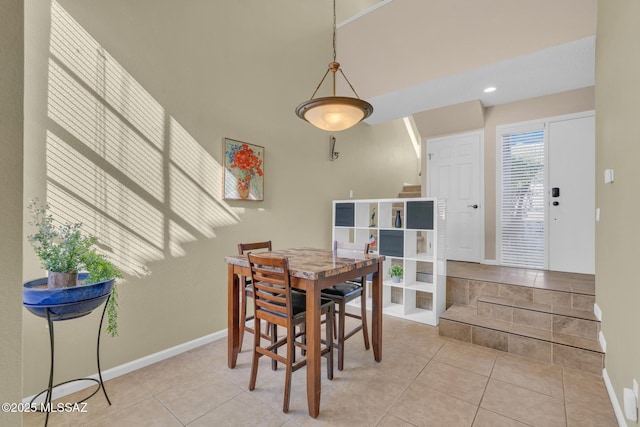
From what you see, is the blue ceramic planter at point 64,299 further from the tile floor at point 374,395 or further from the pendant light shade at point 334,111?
the pendant light shade at point 334,111

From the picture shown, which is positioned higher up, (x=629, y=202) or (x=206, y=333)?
(x=629, y=202)

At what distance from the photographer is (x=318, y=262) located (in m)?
2.21

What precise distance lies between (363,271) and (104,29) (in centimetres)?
264

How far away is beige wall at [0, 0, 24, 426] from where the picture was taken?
99 cm

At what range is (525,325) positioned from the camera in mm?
2887

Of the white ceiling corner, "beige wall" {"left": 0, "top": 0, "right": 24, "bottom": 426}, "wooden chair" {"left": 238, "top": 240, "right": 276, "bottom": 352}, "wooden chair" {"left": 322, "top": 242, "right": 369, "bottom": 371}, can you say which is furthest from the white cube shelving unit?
"beige wall" {"left": 0, "top": 0, "right": 24, "bottom": 426}

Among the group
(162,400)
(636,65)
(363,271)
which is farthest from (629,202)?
(162,400)

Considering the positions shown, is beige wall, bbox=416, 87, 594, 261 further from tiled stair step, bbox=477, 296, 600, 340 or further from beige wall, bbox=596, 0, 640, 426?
beige wall, bbox=596, 0, 640, 426

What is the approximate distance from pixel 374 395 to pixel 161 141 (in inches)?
102

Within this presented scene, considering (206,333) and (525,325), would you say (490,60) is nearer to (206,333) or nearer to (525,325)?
(525,325)

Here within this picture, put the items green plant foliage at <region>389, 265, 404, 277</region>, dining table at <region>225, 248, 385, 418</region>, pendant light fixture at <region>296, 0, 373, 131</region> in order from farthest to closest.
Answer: green plant foliage at <region>389, 265, 404, 277</region> → pendant light fixture at <region>296, 0, 373, 131</region> → dining table at <region>225, 248, 385, 418</region>

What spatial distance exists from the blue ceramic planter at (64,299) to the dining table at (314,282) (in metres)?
0.84

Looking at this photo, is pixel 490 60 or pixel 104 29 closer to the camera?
pixel 104 29

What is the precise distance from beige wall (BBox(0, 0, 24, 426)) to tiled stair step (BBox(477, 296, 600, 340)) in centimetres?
347
